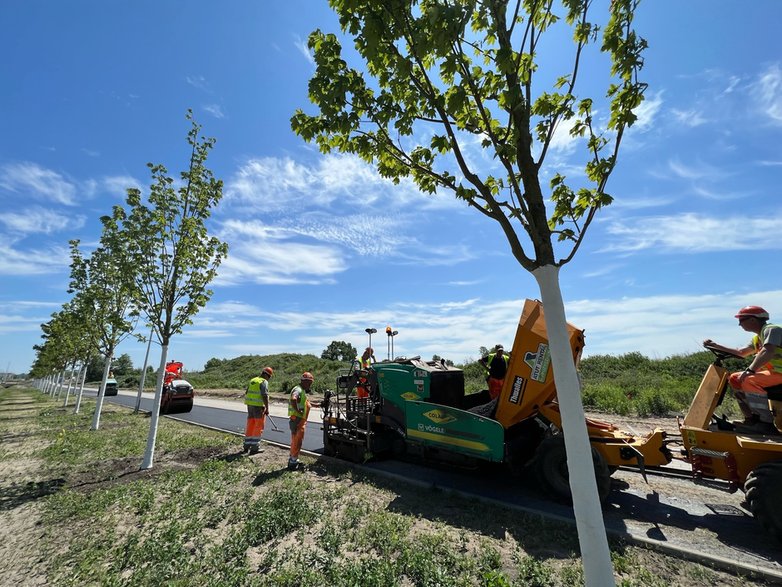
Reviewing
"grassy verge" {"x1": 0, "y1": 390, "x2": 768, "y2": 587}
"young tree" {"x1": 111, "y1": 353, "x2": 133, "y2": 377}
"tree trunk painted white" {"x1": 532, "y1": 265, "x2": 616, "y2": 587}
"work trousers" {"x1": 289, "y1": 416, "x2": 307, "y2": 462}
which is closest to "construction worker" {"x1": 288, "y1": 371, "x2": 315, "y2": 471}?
"work trousers" {"x1": 289, "y1": 416, "x2": 307, "y2": 462}

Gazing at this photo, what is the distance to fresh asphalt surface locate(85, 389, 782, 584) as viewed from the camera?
13.0ft

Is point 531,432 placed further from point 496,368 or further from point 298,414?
point 298,414

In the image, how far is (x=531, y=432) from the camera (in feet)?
20.9

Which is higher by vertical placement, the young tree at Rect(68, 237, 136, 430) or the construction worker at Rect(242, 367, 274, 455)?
the young tree at Rect(68, 237, 136, 430)

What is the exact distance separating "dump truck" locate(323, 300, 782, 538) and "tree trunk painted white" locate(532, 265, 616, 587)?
3.36 m

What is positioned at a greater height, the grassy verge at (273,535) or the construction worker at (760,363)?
the construction worker at (760,363)

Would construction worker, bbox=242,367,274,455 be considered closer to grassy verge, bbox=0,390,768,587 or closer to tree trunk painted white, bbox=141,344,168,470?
grassy verge, bbox=0,390,768,587

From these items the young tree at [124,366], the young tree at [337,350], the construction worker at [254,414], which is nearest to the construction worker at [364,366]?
the construction worker at [254,414]

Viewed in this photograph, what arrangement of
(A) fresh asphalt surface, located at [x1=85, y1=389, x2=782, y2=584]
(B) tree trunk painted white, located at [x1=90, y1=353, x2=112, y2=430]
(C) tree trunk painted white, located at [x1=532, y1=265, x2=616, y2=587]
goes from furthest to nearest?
(B) tree trunk painted white, located at [x1=90, y1=353, x2=112, y2=430] → (A) fresh asphalt surface, located at [x1=85, y1=389, x2=782, y2=584] → (C) tree trunk painted white, located at [x1=532, y1=265, x2=616, y2=587]

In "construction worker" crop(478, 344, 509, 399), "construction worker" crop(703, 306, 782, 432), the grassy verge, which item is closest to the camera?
the grassy verge

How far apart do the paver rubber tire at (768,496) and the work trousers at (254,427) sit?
8.63 meters

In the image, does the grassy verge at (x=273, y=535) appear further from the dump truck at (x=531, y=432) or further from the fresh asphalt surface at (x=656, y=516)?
the dump truck at (x=531, y=432)

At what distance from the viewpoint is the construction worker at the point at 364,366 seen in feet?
27.3

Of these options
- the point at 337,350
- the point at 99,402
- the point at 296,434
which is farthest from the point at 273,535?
the point at 337,350
